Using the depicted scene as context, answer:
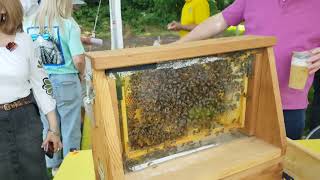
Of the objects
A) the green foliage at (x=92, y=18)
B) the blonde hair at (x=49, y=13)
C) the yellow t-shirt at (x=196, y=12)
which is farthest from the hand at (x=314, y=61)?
the green foliage at (x=92, y=18)

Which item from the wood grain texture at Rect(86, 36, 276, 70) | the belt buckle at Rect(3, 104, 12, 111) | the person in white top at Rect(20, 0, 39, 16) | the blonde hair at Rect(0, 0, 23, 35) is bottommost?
the belt buckle at Rect(3, 104, 12, 111)

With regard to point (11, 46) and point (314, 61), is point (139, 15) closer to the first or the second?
point (11, 46)

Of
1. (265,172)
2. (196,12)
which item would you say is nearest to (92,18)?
(196,12)

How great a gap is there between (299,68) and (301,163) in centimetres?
40

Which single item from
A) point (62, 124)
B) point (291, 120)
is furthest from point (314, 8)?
point (62, 124)

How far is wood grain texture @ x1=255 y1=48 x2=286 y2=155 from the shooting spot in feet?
4.15

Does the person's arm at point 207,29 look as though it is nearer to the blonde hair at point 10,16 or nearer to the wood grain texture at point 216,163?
the wood grain texture at point 216,163

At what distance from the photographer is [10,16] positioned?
167 centimetres

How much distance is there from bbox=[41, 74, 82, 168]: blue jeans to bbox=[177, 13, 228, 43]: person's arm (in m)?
1.47

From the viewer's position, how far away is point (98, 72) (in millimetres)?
973

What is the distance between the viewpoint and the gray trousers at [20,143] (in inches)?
68.7

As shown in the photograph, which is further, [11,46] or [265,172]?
[11,46]

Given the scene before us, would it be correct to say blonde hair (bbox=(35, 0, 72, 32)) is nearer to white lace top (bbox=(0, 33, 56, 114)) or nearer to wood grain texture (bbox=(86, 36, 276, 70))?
white lace top (bbox=(0, 33, 56, 114))

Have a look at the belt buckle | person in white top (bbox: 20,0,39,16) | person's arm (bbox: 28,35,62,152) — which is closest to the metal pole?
person in white top (bbox: 20,0,39,16)
